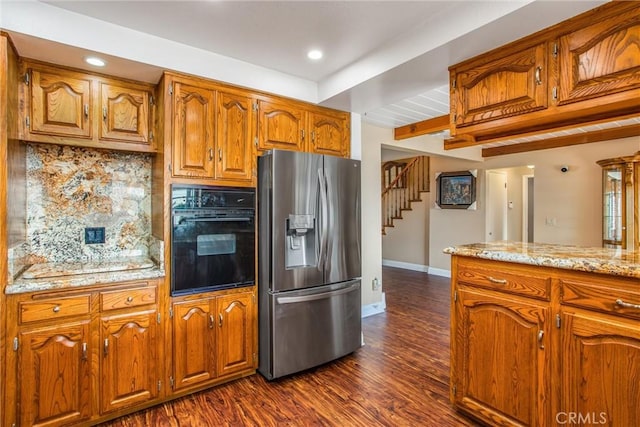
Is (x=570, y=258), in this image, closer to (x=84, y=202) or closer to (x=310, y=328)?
(x=310, y=328)

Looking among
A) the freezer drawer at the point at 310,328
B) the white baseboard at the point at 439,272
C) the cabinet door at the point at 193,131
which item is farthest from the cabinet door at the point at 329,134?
the white baseboard at the point at 439,272

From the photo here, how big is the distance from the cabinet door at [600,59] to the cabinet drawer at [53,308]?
10.00 ft

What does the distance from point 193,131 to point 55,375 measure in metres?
1.75

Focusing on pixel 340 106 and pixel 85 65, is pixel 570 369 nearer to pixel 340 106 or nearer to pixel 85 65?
pixel 340 106

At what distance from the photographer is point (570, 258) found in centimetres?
162

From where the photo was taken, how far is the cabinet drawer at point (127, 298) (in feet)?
6.73

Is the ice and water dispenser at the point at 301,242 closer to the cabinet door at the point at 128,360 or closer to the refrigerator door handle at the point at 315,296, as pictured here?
the refrigerator door handle at the point at 315,296

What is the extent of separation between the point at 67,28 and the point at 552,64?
2.80 m

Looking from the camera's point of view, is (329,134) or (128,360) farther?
(329,134)

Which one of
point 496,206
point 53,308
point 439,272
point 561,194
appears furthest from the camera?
point 439,272

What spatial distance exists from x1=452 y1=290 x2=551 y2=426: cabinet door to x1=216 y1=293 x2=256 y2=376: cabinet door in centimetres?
153

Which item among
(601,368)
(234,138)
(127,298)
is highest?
(234,138)

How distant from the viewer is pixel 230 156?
8.34 feet

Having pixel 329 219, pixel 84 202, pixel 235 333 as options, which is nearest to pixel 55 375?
pixel 235 333
